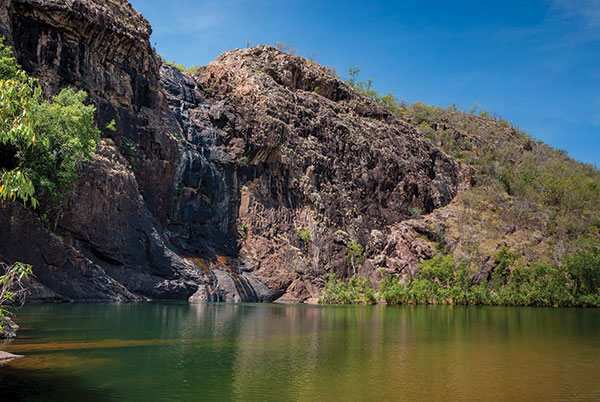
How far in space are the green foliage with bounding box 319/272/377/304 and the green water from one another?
3752 cm

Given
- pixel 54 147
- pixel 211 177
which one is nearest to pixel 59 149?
pixel 54 147

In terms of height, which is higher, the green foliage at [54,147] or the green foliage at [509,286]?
the green foliage at [54,147]

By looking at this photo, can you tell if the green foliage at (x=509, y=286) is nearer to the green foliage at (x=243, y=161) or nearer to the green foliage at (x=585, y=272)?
the green foliage at (x=585, y=272)

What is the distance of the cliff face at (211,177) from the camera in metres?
47.6

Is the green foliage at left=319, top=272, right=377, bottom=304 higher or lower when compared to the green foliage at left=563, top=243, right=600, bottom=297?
lower

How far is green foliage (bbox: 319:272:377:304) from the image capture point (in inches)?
2554

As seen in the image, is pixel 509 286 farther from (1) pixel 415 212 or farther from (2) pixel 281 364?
(2) pixel 281 364

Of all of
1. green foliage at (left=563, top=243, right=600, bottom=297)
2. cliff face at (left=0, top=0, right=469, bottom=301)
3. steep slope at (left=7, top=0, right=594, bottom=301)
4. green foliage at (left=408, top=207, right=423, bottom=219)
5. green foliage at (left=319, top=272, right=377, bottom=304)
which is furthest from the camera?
green foliage at (left=408, top=207, right=423, bottom=219)

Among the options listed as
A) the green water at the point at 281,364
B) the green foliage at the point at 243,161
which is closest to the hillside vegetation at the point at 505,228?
the green foliage at the point at 243,161

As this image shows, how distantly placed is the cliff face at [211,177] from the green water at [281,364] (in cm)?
1998

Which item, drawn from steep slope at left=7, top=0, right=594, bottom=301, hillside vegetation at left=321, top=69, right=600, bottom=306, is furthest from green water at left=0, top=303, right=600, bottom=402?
hillside vegetation at left=321, top=69, right=600, bottom=306

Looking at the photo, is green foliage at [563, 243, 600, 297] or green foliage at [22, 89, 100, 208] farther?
green foliage at [563, 243, 600, 297]

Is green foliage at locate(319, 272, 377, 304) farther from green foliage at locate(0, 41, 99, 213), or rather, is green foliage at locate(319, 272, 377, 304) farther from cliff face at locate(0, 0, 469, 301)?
green foliage at locate(0, 41, 99, 213)

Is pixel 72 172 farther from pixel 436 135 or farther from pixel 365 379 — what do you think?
pixel 436 135
